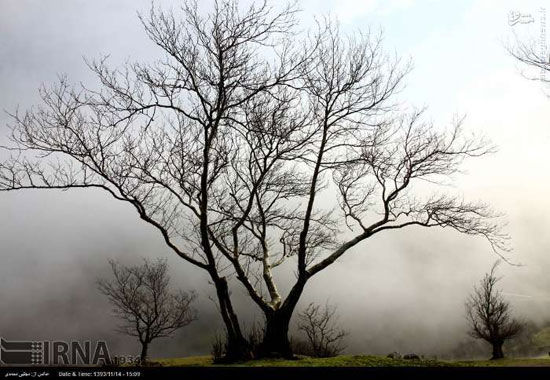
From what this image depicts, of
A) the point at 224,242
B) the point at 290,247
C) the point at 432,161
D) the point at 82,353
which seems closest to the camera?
the point at 82,353

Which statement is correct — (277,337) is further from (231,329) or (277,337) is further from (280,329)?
(231,329)

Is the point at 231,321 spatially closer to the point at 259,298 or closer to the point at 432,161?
the point at 259,298

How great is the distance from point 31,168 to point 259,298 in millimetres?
7801

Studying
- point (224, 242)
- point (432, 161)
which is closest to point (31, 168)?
point (224, 242)

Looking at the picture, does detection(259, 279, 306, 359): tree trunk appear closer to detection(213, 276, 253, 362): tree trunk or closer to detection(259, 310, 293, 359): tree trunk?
detection(259, 310, 293, 359): tree trunk

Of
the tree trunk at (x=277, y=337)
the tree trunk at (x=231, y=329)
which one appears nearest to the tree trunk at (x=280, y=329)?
the tree trunk at (x=277, y=337)

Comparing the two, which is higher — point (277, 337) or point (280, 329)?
point (280, 329)

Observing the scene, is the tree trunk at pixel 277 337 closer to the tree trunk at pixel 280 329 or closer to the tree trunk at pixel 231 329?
the tree trunk at pixel 280 329

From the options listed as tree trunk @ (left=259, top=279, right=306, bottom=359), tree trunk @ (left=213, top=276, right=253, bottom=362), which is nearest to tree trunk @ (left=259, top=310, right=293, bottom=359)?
tree trunk @ (left=259, top=279, right=306, bottom=359)

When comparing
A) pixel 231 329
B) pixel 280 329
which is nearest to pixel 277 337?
pixel 280 329

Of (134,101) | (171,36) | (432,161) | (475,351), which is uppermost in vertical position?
(171,36)

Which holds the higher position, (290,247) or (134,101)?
(134,101)
